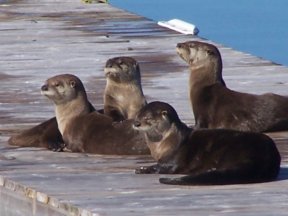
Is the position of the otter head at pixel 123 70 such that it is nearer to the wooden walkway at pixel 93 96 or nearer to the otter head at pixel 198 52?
the otter head at pixel 198 52

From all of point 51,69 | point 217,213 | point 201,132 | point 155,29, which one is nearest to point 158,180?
point 201,132

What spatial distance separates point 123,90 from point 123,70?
0.23 metres

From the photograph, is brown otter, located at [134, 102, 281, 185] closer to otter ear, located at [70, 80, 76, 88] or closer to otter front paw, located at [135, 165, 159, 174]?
otter front paw, located at [135, 165, 159, 174]

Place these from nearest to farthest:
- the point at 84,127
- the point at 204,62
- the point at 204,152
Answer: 1. the point at 204,152
2. the point at 84,127
3. the point at 204,62

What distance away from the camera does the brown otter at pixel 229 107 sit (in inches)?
404

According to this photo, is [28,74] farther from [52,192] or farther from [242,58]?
[52,192]

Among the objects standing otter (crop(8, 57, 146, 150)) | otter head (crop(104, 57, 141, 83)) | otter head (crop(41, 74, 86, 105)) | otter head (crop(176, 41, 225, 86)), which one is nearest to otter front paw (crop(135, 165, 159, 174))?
standing otter (crop(8, 57, 146, 150))

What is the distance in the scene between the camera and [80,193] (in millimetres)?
8141

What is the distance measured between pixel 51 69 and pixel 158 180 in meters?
5.74

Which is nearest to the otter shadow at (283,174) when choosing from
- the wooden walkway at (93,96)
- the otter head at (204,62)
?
the wooden walkway at (93,96)

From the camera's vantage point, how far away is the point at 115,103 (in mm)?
10352

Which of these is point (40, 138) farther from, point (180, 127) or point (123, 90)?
point (180, 127)

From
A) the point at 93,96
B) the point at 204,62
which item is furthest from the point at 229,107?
the point at 93,96

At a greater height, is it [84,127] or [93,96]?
[84,127]
